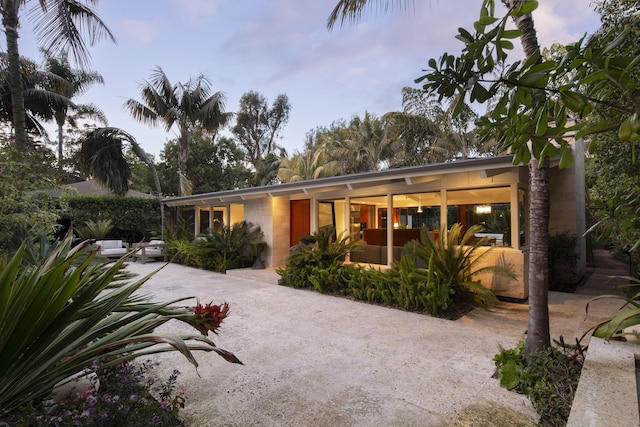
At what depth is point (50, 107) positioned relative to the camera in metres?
12.7

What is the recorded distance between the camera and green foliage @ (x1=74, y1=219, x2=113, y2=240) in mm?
13086

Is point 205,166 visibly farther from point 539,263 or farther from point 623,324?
point 623,324

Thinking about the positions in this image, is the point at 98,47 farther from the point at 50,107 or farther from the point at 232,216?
the point at 50,107

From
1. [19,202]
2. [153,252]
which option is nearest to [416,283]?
[19,202]

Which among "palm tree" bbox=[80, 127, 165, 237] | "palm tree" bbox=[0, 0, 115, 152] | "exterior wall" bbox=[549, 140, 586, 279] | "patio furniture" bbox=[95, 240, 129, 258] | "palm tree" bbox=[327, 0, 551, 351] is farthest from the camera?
"palm tree" bbox=[80, 127, 165, 237]

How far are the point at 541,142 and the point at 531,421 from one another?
2157 millimetres

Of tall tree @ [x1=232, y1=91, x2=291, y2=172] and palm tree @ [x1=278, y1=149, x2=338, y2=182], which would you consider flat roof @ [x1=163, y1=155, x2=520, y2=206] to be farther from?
tall tree @ [x1=232, y1=91, x2=291, y2=172]

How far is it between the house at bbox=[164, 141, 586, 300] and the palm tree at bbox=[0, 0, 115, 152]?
5.02 m

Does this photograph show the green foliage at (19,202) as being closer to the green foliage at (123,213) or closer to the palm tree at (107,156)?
the palm tree at (107,156)

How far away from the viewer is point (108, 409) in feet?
5.95

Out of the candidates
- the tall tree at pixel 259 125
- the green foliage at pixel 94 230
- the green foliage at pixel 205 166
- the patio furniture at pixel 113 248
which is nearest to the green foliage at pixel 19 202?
the patio furniture at pixel 113 248

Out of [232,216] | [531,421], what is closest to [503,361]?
[531,421]

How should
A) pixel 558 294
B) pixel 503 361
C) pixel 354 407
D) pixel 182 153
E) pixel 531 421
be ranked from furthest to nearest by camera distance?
1. pixel 182 153
2. pixel 558 294
3. pixel 503 361
4. pixel 354 407
5. pixel 531 421

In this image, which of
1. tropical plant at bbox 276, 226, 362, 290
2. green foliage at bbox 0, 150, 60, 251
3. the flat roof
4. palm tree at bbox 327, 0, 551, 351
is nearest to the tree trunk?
palm tree at bbox 327, 0, 551, 351
